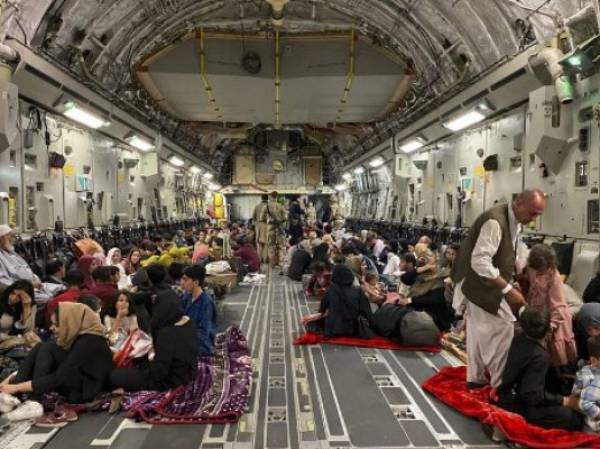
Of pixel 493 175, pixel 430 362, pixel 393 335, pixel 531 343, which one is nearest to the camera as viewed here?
pixel 531 343

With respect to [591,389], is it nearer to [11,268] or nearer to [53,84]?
[11,268]

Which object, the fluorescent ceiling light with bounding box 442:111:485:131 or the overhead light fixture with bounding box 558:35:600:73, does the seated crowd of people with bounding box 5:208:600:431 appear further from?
the fluorescent ceiling light with bounding box 442:111:485:131

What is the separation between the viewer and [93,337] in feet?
12.9

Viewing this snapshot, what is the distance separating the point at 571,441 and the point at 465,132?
7166mm

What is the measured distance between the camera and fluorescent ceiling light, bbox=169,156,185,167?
16044 mm

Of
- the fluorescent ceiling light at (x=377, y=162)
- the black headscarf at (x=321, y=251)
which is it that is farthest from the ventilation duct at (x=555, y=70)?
the fluorescent ceiling light at (x=377, y=162)

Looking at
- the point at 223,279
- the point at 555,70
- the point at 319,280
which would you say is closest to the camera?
the point at 555,70

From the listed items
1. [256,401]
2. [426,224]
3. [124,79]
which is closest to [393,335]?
[256,401]

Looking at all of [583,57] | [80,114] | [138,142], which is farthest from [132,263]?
[583,57]

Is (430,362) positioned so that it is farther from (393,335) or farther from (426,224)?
(426,224)

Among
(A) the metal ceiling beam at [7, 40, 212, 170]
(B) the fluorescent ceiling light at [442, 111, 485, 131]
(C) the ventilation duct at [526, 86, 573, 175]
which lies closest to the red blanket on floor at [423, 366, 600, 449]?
(C) the ventilation duct at [526, 86, 573, 175]

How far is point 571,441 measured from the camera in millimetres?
3221

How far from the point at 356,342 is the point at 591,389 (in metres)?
2.72

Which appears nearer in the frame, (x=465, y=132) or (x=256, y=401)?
(x=256, y=401)
